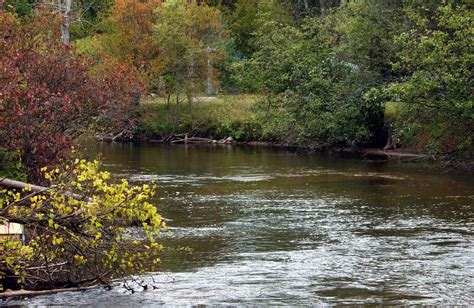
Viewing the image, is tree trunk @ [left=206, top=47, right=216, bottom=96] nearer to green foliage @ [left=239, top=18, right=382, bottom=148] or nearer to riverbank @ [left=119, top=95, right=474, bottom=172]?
riverbank @ [left=119, top=95, right=474, bottom=172]

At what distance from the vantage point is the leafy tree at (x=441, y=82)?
110 feet

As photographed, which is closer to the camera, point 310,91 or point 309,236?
point 309,236

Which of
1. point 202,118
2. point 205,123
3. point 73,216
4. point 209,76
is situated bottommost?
point 73,216

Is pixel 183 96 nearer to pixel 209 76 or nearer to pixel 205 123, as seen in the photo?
pixel 209 76

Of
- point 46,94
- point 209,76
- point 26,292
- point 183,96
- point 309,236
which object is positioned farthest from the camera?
point 183,96

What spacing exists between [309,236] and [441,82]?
15.1 meters

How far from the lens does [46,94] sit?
23.1 metres

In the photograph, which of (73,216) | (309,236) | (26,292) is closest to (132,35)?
(309,236)

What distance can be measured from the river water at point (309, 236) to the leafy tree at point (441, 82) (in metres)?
1.87

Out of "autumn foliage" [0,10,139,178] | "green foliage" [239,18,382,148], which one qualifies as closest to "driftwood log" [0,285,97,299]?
"autumn foliage" [0,10,139,178]

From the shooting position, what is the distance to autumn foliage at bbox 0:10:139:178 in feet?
68.2

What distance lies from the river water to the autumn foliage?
378cm

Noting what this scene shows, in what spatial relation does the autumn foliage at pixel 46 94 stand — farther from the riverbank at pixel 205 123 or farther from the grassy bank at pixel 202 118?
the grassy bank at pixel 202 118

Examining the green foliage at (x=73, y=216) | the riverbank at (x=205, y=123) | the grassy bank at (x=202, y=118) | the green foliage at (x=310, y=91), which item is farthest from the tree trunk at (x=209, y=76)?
the green foliage at (x=73, y=216)
